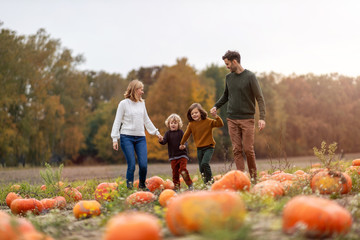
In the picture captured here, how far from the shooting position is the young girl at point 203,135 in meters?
6.88

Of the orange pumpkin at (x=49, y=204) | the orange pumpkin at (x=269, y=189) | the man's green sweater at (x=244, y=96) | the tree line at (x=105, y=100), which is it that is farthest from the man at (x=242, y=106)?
the tree line at (x=105, y=100)

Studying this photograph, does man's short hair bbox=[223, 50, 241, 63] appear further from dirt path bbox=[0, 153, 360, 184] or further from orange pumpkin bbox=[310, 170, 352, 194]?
orange pumpkin bbox=[310, 170, 352, 194]

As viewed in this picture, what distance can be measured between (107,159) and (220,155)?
33.2 ft

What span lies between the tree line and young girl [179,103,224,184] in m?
10.8

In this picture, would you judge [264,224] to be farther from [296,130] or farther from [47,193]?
[296,130]

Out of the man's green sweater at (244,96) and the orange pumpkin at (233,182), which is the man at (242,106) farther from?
the orange pumpkin at (233,182)

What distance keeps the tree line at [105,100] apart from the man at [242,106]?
10966 mm

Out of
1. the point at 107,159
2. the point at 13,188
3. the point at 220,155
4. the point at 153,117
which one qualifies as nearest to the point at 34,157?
the point at 107,159

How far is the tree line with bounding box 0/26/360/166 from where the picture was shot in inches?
1019

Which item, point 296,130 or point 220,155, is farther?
point 296,130

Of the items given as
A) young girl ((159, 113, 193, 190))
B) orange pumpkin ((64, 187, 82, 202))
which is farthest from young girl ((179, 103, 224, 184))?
orange pumpkin ((64, 187, 82, 202))

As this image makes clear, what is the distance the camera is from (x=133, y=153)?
6.67 meters

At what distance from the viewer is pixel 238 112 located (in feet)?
21.8

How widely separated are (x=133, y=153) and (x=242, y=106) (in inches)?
81.1
